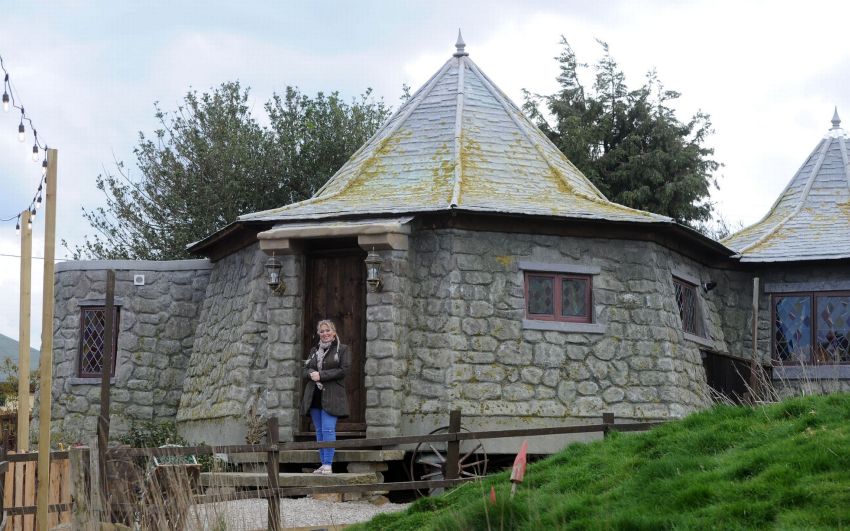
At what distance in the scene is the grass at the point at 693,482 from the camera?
24.9 ft

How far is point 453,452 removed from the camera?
12.2 metres

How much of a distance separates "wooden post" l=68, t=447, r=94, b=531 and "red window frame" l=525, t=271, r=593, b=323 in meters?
6.62

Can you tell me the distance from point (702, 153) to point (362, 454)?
16622 mm

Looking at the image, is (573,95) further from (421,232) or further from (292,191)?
(421,232)

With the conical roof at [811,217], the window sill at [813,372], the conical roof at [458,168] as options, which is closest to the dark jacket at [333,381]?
the conical roof at [458,168]

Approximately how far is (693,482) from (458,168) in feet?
28.6

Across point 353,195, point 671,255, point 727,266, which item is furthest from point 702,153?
point 353,195

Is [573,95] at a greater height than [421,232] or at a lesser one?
greater

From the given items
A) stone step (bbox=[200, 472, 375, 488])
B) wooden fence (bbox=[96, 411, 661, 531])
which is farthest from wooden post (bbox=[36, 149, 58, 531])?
stone step (bbox=[200, 472, 375, 488])

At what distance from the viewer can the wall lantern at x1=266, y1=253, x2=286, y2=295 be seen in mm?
14938

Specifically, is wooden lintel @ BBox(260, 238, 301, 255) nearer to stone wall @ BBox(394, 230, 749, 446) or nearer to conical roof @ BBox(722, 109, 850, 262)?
stone wall @ BBox(394, 230, 749, 446)

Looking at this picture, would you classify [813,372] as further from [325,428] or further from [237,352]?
[237,352]

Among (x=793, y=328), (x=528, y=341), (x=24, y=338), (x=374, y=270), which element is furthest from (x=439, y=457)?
(x=793, y=328)

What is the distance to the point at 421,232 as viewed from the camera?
50.2 ft
